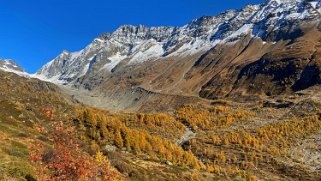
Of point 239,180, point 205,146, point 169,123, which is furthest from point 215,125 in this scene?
point 239,180

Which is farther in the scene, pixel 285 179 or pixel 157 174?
pixel 285 179

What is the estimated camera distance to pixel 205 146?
145 metres

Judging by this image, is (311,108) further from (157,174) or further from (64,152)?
(64,152)

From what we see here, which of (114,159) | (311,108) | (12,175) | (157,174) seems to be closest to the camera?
(12,175)

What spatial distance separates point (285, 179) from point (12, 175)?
316ft

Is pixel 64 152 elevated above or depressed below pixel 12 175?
above

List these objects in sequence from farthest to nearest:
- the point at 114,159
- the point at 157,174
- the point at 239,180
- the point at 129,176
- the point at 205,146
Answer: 1. the point at 205,146
2. the point at 239,180
3. the point at 157,174
4. the point at 114,159
5. the point at 129,176

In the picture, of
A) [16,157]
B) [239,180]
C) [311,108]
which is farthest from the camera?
[311,108]

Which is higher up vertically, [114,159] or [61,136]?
[61,136]

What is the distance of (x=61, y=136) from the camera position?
19.2 metres

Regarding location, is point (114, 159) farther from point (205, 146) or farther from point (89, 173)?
point (205, 146)

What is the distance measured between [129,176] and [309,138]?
12147 centimetres

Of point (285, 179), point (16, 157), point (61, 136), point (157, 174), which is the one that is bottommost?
point (285, 179)

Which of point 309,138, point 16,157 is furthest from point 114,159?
point 309,138
